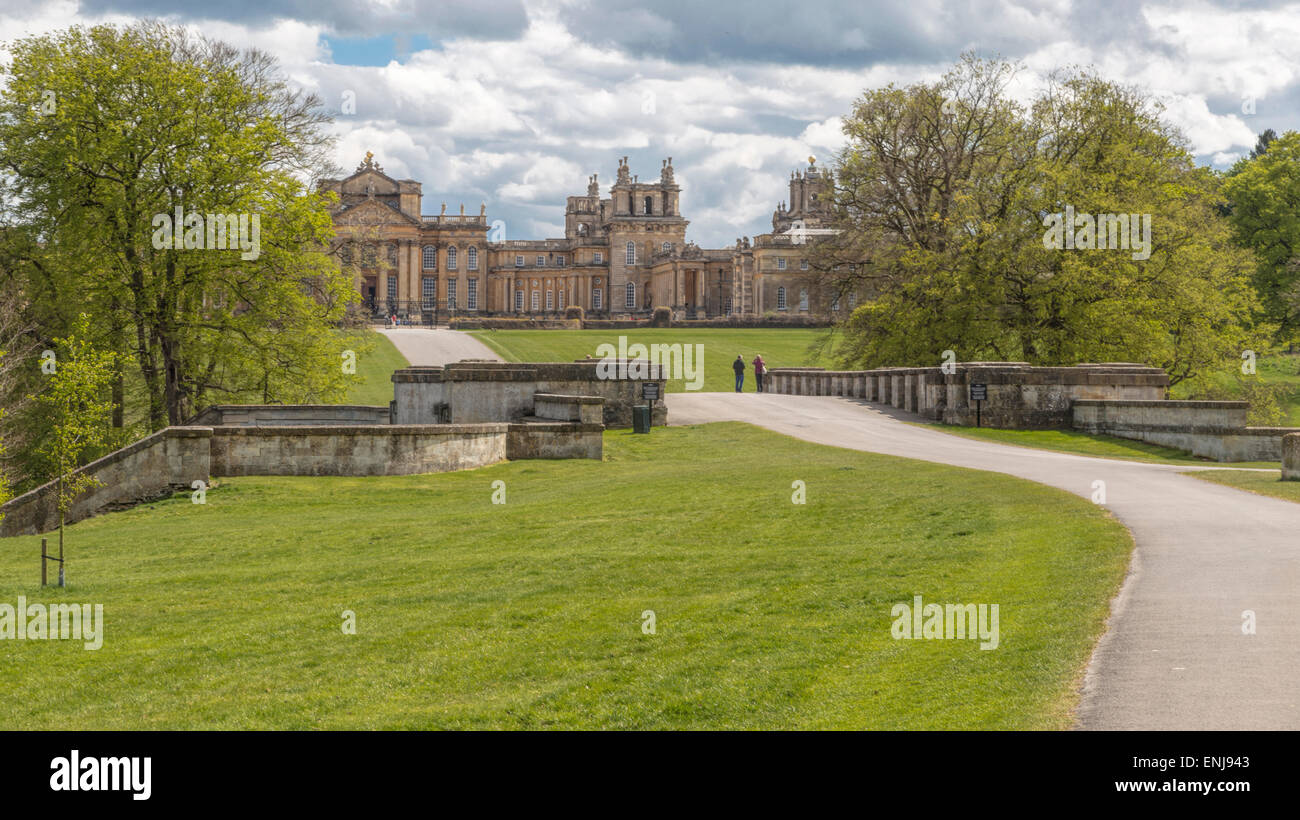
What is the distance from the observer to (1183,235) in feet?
127

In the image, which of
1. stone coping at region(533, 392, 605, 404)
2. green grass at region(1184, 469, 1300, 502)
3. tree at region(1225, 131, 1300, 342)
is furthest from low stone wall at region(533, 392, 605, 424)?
tree at region(1225, 131, 1300, 342)

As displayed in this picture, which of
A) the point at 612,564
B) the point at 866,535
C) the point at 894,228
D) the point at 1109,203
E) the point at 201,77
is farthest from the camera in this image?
the point at 894,228

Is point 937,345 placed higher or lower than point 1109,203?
lower

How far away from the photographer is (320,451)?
79.9 ft

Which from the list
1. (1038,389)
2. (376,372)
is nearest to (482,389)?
(1038,389)

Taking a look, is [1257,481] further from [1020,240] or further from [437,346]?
[437,346]

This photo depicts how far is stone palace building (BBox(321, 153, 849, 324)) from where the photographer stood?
127 m

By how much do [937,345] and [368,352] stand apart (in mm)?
18829

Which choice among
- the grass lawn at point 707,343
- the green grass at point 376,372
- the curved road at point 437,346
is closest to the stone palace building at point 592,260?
the grass lawn at point 707,343

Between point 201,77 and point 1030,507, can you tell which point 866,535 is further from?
point 201,77

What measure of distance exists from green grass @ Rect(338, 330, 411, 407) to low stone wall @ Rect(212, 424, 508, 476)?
12.9m

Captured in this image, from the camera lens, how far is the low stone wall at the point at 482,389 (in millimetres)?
30203

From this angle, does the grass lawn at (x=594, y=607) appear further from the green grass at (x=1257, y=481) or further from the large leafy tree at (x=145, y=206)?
the large leafy tree at (x=145, y=206)
